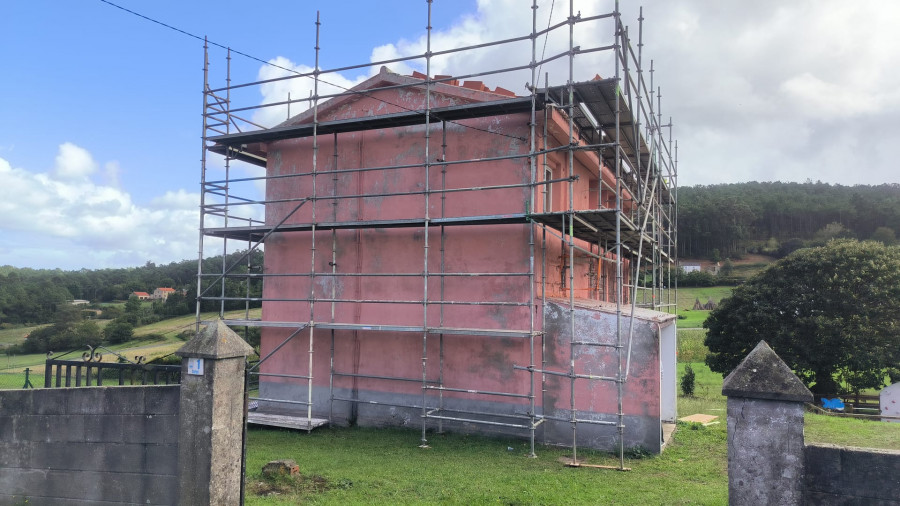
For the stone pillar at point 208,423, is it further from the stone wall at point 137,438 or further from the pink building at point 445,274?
the pink building at point 445,274

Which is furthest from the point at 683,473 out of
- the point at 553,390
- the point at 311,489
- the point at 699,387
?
the point at 699,387

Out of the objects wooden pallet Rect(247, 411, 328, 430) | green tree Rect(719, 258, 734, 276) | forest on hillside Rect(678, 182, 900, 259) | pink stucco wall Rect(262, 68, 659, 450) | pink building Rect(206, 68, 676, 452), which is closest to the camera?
pink building Rect(206, 68, 676, 452)

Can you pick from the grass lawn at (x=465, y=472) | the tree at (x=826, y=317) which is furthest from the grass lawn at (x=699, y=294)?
the grass lawn at (x=465, y=472)

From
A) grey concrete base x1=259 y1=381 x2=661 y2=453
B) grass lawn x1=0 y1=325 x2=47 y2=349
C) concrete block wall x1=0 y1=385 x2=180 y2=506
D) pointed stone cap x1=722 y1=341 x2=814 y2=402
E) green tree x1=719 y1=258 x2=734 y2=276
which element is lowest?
grass lawn x1=0 y1=325 x2=47 y2=349

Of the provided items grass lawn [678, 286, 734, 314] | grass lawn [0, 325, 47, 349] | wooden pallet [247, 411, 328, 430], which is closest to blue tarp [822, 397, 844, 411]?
wooden pallet [247, 411, 328, 430]

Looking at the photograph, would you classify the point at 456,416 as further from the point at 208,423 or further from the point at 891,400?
the point at 891,400

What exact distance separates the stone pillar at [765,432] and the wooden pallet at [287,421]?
809 cm

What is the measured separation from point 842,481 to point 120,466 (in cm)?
634

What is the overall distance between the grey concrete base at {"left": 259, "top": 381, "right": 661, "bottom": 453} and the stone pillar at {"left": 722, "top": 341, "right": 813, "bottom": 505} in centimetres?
507

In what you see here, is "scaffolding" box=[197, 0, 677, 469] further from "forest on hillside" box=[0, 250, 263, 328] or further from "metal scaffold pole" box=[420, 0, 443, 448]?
"forest on hillside" box=[0, 250, 263, 328]

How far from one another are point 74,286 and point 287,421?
51132 millimetres

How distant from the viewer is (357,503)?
261 inches

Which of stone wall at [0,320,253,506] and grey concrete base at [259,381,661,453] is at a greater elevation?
stone wall at [0,320,253,506]

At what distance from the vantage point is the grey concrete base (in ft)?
30.4
